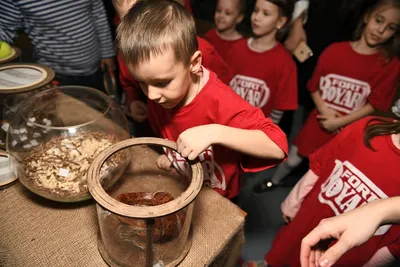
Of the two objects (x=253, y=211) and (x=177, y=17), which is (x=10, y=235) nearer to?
(x=177, y=17)

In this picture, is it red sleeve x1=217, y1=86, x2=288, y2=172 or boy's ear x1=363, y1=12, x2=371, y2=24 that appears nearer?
red sleeve x1=217, y1=86, x2=288, y2=172

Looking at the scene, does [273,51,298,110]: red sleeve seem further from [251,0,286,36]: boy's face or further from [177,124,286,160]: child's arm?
[177,124,286,160]: child's arm

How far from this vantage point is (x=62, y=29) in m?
1.36

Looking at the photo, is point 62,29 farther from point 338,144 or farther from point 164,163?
point 338,144

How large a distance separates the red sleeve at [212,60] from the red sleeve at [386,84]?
0.73m

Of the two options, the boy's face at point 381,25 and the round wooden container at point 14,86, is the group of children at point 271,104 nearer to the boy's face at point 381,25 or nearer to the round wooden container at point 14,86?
the boy's face at point 381,25

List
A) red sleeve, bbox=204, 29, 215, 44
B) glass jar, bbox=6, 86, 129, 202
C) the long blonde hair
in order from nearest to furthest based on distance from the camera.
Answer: glass jar, bbox=6, 86, 129, 202, the long blonde hair, red sleeve, bbox=204, 29, 215, 44

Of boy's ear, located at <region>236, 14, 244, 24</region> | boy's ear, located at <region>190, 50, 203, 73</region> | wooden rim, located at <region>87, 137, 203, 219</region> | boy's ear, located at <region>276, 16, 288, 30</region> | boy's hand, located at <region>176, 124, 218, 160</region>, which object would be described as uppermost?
boy's ear, located at <region>190, 50, 203, 73</region>

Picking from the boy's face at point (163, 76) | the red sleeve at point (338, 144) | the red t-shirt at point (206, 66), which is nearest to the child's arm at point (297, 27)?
the red t-shirt at point (206, 66)

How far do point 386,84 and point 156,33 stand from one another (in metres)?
1.26

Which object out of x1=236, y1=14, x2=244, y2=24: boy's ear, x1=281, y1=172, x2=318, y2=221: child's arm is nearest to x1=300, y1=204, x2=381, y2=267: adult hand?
x1=281, y1=172, x2=318, y2=221: child's arm

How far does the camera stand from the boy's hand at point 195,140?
0.62 meters

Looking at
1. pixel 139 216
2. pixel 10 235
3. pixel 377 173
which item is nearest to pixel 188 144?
pixel 139 216

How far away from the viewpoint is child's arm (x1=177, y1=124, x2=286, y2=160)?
62cm
